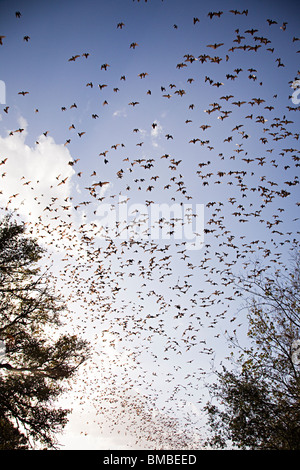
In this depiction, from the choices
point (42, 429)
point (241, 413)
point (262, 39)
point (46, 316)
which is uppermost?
point (262, 39)

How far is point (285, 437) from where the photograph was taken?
29.5ft

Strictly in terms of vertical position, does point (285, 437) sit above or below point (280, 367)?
below

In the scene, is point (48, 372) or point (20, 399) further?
point (48, 372)

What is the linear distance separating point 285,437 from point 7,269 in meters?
16.3

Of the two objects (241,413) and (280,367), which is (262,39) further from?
(241,413)
